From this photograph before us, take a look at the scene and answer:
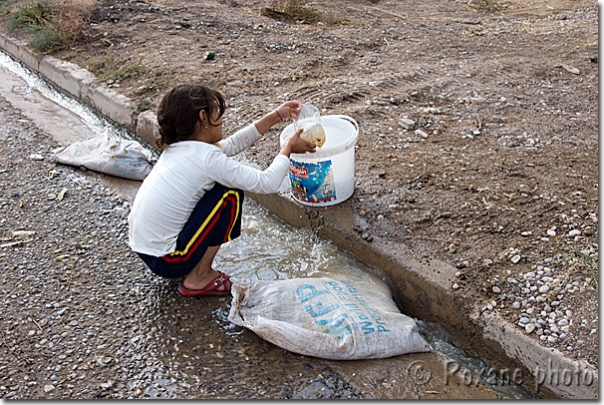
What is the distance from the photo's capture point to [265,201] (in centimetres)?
369

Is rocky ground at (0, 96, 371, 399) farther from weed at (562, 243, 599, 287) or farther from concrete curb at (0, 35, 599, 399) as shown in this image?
weed at (562, 243, 599, 287)

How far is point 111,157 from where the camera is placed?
157 inches

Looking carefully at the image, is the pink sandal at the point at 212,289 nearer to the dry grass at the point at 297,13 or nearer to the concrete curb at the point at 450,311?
the concrete curb at the point at 450,311

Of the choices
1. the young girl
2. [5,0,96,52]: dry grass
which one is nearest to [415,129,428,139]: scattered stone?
the young girl

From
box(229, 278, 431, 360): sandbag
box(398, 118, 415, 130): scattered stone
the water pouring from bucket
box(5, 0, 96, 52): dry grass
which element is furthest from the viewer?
box(5, 0, 96, 52): dry grass

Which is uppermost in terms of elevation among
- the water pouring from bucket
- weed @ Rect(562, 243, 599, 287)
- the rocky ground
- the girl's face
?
the girl's face

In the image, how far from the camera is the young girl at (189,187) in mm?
2551

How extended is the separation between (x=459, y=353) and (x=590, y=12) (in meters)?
5.61

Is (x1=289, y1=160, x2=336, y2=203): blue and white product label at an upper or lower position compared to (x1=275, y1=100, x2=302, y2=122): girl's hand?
lower

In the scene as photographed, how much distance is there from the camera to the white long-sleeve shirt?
2.55 m

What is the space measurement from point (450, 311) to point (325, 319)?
62cm

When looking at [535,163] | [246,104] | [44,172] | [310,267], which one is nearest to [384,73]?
[246,104]

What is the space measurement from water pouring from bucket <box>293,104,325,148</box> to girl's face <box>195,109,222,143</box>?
508 mm

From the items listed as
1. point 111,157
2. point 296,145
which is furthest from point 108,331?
point 111,157
